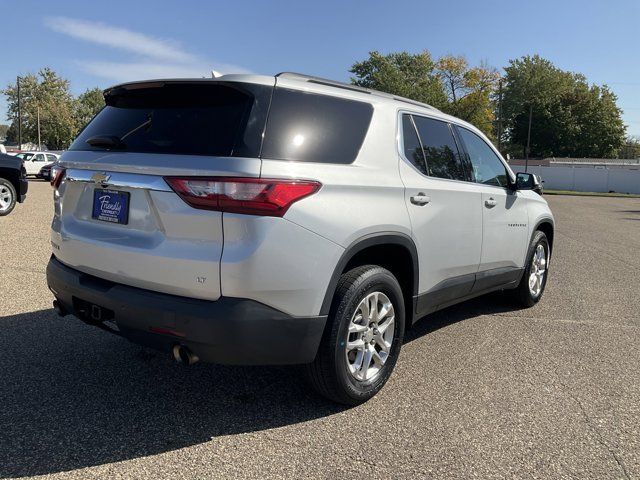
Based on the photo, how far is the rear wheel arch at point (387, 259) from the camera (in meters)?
2.85

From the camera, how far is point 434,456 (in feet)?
8.77

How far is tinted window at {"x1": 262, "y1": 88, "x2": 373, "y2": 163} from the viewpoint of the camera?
267 centimetres

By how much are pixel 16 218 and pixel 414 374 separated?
10486 millimetres

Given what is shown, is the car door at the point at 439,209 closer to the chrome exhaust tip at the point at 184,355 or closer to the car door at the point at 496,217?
the car door at the point at 496,217

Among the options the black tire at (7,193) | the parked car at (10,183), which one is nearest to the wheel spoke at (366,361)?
the parked car at (10,183)

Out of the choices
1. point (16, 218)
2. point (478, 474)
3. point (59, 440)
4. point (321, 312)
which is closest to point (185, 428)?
point (59, 440)

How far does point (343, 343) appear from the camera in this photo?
2.94 m

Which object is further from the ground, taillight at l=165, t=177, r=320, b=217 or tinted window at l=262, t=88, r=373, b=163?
tinted window at l=262, t=88, r=373, b=163

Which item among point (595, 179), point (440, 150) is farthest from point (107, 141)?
point (595, 179)

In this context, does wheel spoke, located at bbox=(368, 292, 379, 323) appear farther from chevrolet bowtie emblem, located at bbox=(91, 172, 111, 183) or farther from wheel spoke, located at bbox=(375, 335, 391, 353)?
chevrolet bowtie emblem, located at bbox=(91, 172, 111, 183)

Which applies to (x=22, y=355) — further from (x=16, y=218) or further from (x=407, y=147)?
(x=16, y=218)

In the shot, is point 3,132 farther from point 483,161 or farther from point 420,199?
point 420,199

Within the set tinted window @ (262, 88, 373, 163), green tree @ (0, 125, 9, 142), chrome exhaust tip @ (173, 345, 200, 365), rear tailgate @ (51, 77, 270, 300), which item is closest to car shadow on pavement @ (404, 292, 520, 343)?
tinted window @ (262, 88, 373, 163)

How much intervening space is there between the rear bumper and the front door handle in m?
1.10
